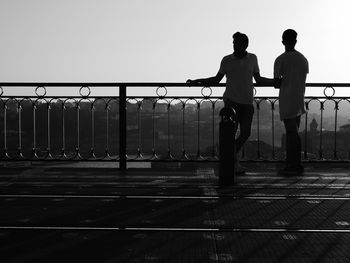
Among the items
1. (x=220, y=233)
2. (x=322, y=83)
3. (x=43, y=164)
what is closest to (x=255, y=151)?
(x=322, y=83)

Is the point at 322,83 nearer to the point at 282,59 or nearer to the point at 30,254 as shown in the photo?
the point at 282,59

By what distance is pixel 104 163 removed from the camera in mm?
10578

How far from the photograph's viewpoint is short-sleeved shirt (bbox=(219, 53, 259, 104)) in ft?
27.3

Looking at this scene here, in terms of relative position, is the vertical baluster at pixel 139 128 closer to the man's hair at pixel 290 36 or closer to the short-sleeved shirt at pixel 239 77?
the short-sleeved shirt at pixel 239 77

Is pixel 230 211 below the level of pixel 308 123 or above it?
below

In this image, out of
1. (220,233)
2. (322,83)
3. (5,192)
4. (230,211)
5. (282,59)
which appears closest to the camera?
(220,233)

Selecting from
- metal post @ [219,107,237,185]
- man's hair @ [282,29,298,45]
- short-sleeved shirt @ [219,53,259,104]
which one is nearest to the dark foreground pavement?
metal post @ [219,107,237,185]

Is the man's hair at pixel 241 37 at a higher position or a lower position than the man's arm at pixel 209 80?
higher

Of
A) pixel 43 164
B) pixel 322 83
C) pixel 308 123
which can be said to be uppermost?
pixel 322 83

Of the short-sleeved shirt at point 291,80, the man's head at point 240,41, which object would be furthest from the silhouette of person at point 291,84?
the man's head at point 240,41

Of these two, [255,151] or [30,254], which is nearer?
[30,254]

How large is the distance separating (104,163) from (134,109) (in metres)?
1.08

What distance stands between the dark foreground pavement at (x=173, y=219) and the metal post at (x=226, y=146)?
184 millimetres

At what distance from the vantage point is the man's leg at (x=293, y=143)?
8.57m
